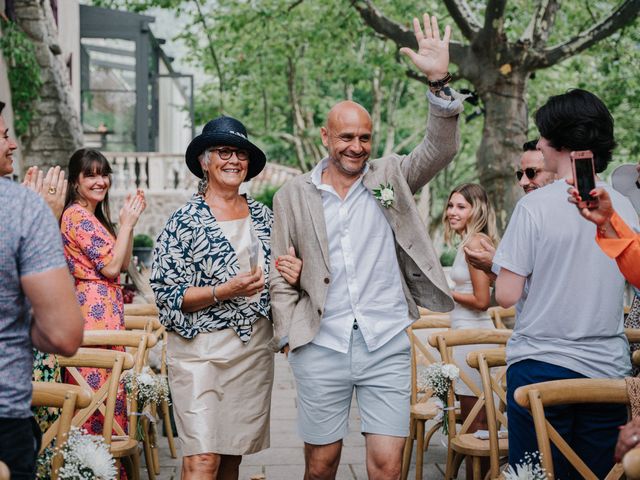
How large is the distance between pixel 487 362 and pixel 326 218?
1.03m

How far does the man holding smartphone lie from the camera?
316 cm

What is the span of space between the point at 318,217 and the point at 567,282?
118cm

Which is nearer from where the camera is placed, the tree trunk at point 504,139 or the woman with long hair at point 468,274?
the woman with long hair at point 468,274

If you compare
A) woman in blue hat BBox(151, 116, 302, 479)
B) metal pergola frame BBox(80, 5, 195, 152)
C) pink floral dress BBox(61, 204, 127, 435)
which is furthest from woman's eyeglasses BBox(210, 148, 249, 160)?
metal pergola frame BBox(80, 5, 195, 152)

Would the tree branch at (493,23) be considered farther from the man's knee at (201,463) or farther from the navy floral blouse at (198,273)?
the man's knee at (201,463)

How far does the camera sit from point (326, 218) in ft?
13.0

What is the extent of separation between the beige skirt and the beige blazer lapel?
54 centimetres

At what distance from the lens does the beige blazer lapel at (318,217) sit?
12.7ft

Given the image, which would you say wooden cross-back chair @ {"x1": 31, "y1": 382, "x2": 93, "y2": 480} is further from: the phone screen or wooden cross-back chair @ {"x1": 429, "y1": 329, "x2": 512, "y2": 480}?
wooden cross-back chair @ {"x1": 429, "y1": 329, "x2": 512, "y2": 480}

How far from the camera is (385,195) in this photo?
12.5ft

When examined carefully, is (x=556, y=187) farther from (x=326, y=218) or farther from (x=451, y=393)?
(x=451, y=393)

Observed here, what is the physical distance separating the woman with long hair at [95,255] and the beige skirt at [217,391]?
1057mm

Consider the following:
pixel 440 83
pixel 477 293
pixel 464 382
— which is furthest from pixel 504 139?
pixel 440 83

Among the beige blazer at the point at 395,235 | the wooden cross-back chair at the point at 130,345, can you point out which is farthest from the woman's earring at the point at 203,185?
the wooden cross-back chair at the point at 130,345
